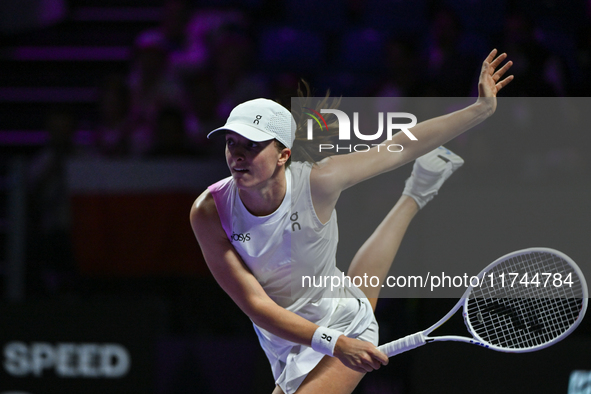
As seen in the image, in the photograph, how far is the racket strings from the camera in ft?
10.5

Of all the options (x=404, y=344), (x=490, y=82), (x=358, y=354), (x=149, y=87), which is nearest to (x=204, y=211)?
(x=358, y=354)

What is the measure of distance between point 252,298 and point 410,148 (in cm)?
92

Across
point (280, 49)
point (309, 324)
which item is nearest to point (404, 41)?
point (280, 49)

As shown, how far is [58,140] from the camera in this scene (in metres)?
5.59

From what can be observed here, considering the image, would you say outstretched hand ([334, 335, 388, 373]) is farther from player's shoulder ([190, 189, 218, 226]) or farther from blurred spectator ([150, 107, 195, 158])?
blurred spectator ([150, 107, 195, 158])

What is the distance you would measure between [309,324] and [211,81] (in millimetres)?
3098

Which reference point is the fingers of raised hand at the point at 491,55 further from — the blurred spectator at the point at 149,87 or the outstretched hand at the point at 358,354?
the blurred spectator at the point at 149,87

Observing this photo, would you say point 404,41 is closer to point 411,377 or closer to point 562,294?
point 411,377

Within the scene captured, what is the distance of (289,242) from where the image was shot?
3.20m

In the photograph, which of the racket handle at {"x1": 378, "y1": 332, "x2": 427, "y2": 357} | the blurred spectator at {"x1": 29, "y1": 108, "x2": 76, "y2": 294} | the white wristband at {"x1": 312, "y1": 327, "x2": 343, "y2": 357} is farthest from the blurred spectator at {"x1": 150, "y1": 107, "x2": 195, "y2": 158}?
the racket handle at {"x1": 378, "y1": 332, "x2": 427, "y2": 357}

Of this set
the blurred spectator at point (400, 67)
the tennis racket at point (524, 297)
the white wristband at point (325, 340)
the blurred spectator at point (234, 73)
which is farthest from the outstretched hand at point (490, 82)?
the blurred spectator at point (234, 73)

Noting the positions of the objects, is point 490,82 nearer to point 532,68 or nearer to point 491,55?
point 491,55

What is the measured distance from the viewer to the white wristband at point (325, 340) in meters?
3.01

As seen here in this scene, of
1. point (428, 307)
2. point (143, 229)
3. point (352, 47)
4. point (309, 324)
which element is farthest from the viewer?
point (352, 47)
